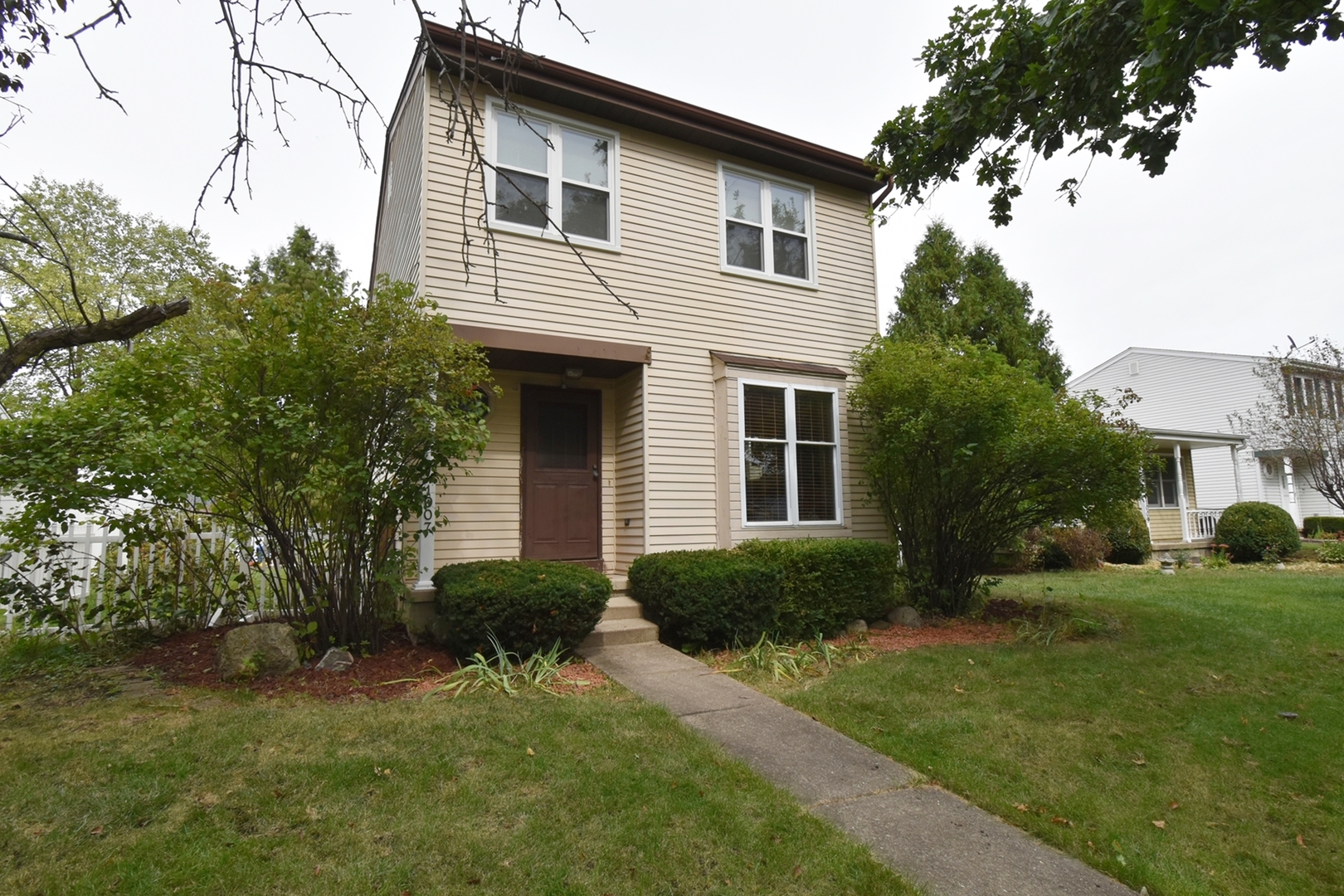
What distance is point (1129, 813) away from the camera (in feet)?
11.0

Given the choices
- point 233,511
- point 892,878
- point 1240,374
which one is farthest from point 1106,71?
point 1240,374

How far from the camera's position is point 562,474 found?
8008 millimetres

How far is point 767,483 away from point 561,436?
249 cm

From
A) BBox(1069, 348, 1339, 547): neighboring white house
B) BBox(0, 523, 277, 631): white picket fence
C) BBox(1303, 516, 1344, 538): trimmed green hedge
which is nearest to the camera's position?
BBox(0, 523, 277, 631): white picket fence

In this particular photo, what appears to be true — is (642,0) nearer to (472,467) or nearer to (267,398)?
(267,398)

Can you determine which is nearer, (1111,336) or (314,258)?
(314,258)

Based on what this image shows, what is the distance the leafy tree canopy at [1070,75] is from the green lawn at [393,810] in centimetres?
463

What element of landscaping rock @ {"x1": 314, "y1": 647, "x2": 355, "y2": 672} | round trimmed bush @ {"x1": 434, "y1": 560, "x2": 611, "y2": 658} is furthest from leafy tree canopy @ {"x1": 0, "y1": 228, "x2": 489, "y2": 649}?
round trimmed bush @ {"x1": 434, "y1": 560, "x2": 611, "y2": 658}

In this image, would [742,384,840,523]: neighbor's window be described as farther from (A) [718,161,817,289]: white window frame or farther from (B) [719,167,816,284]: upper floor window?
(B) [719,167,816,284]: upper floor window

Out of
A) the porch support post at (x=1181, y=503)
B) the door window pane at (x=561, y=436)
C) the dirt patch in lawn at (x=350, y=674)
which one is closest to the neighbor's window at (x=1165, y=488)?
the porch support post at (x=1181, y=503)

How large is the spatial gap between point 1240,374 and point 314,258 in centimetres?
3151

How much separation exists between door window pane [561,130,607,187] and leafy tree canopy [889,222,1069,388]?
38.9 ft

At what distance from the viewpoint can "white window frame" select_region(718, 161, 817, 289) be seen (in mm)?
8820

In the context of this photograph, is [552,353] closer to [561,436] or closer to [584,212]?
[561,436]
